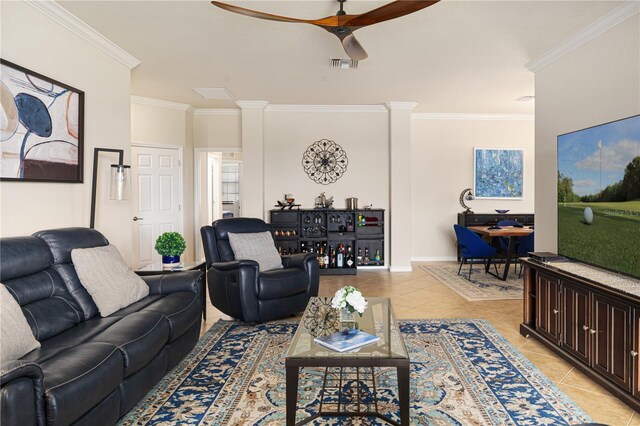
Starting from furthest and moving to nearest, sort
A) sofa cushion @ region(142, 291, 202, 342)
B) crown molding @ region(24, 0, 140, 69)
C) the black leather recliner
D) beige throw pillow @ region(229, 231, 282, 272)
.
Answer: beige throw pillow @ region(229, 231, 282, 272)
the black leather recliner
crown molding @ region(24, 0, 140, 69)
sofa cushion @ region(142, 291, 202, 342)

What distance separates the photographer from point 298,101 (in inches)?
251

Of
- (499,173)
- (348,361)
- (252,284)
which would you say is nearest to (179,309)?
(252,284)

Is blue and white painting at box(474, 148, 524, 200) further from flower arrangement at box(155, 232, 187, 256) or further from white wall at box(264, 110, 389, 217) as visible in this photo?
flower arrangement at box(155, 232, 187, 256)

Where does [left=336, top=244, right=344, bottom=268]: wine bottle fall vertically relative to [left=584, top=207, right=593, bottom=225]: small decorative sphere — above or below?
below

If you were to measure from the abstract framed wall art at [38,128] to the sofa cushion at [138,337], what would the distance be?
4.42 ft

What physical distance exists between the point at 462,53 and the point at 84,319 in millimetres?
4172

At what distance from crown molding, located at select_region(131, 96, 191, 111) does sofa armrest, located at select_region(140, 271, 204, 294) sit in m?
3.85

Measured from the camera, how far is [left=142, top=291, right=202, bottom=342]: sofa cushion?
103 inches

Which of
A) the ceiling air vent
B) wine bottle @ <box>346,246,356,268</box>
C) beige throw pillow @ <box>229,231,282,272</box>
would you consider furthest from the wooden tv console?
wine bottle @ <box>346,246,356,268</box>

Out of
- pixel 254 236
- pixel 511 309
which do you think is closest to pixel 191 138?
pixel 254 236

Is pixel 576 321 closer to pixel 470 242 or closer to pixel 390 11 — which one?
pixel 390 11

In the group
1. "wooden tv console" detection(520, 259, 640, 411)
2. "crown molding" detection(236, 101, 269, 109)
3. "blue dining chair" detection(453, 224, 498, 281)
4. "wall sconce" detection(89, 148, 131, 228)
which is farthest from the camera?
"crown molding" detection(236, 101, 269, 109)

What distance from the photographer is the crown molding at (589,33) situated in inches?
120

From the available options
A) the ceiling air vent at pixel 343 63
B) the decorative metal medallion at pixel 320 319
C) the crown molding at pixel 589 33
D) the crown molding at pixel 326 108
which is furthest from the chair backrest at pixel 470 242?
the decorative metal medallion at pixel 320 319
